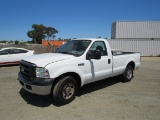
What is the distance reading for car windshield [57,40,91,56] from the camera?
5.49 meters

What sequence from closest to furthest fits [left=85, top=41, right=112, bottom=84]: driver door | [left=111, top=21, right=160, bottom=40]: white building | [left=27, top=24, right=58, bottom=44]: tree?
[left=85, top=41, right=112, bottom=84]: driver door
[left=111, top=21, right=160, bottom=40]: white building
[left=27, top=24, right=58, bottom=44]: tree

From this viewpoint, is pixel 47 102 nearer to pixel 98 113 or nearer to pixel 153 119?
pixel 98 113

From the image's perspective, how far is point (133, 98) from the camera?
5.41 metres

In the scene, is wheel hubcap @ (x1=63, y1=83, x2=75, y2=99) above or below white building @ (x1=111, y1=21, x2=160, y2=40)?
below

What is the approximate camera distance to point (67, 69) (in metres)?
4.74

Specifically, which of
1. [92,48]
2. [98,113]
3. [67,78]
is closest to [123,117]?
[98,113]

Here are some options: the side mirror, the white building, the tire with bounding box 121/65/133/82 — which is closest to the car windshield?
the side mirror

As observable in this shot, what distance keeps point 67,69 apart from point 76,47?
1.30 meters

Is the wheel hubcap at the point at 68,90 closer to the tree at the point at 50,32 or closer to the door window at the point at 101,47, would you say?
the door window at the point at 101,47

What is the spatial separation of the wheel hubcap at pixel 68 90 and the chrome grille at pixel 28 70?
99 cm

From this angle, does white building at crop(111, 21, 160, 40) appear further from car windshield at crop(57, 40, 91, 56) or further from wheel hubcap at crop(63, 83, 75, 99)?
wheel hubcap at crop(63, 83, 75, 99)

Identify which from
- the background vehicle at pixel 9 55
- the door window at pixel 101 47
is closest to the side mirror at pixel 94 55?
the door window at pixel 101 47

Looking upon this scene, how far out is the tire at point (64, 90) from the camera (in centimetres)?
463

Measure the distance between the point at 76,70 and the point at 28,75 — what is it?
138 centimetres
